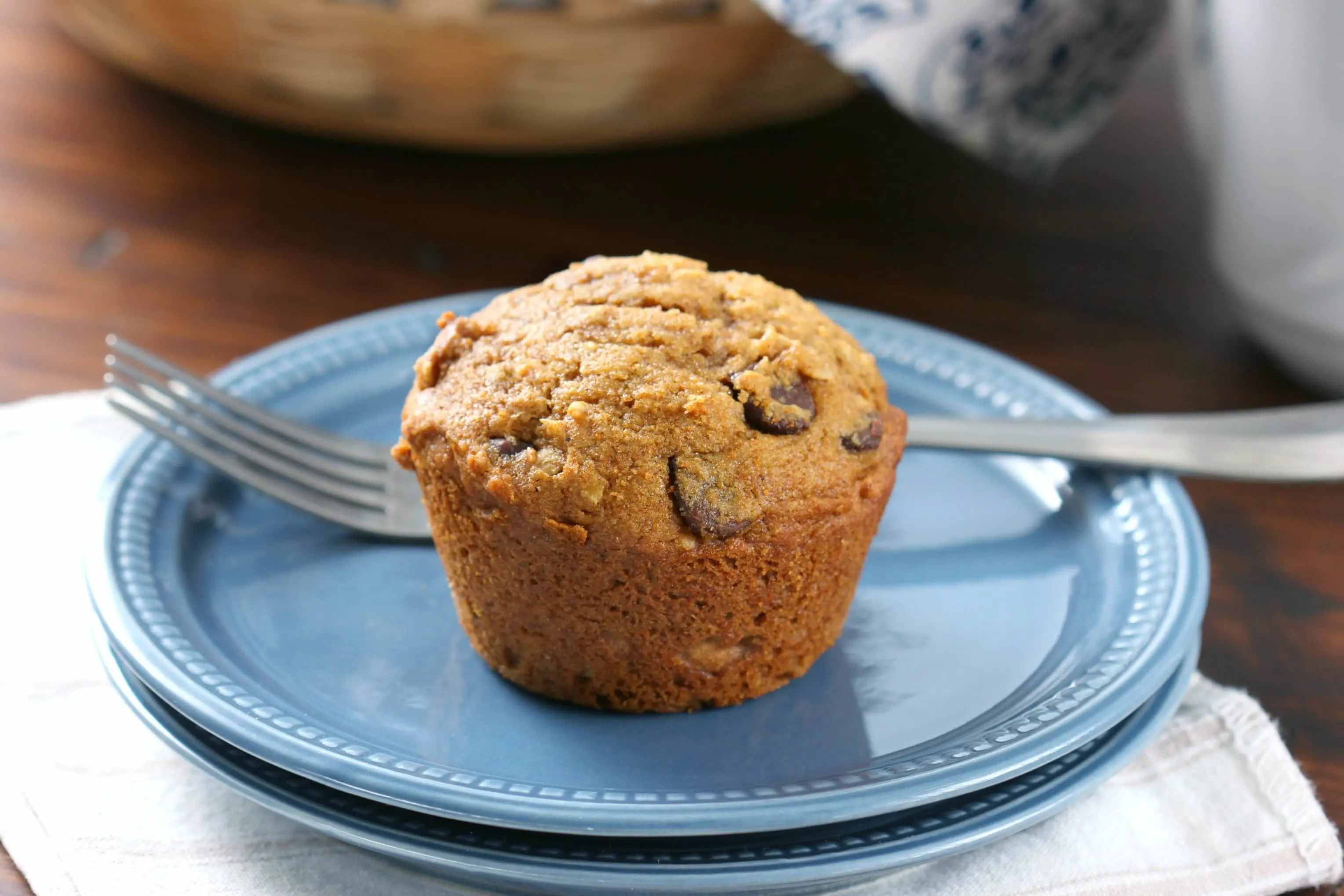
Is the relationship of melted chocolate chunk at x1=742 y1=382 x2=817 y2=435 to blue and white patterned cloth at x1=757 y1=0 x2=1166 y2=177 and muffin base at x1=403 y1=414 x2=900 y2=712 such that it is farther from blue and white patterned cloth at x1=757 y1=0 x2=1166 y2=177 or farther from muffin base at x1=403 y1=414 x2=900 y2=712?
blue and white patterned cloth at x1=757 y1=0 x2=1166 y2=177

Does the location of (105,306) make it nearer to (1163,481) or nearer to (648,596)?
(648,596)

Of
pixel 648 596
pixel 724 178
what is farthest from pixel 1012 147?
pixel 648 596

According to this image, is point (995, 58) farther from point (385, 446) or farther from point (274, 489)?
point (274, 489)

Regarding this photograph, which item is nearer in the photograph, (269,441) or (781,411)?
(781,411)

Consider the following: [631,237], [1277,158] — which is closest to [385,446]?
[631,237]

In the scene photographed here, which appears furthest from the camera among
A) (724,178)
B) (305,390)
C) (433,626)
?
(724,178)

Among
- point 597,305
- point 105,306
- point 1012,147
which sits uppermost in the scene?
point 597,305

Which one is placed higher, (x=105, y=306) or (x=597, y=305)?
(x=597, y=305)
